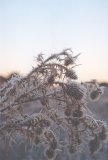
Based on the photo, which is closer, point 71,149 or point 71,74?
point 71,74

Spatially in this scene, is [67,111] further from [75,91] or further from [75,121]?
[75,91]

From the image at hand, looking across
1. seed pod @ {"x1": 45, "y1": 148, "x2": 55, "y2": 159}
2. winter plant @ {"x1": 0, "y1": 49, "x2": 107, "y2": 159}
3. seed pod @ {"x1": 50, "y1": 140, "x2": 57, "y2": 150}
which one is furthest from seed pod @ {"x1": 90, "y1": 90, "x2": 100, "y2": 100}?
seed pod @ {"x1": 45, "y1": 148, "x2": 55, "y2": 159}

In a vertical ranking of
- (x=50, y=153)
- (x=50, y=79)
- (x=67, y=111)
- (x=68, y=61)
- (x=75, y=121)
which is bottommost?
(x=50, y=153)

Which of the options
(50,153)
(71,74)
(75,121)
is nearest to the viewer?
(71,74)

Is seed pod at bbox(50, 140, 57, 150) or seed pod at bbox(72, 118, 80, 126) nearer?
seed pod at bbox(72, 118, 80, 126)

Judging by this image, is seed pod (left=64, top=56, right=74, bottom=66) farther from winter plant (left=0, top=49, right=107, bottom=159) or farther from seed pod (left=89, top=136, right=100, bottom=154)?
seed pod (left=89, top=136, right=100, bottom=154)

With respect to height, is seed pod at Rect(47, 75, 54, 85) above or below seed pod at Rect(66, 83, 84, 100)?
above

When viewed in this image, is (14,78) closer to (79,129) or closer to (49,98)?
(49,98)

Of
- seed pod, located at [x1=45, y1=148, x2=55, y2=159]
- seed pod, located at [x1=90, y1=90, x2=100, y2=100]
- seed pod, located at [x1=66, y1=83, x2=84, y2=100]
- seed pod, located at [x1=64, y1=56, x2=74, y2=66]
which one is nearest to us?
seed pod, located at [x1=66, y1=83, x2=84, y2=100]

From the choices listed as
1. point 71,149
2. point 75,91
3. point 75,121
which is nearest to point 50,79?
point 75,91
